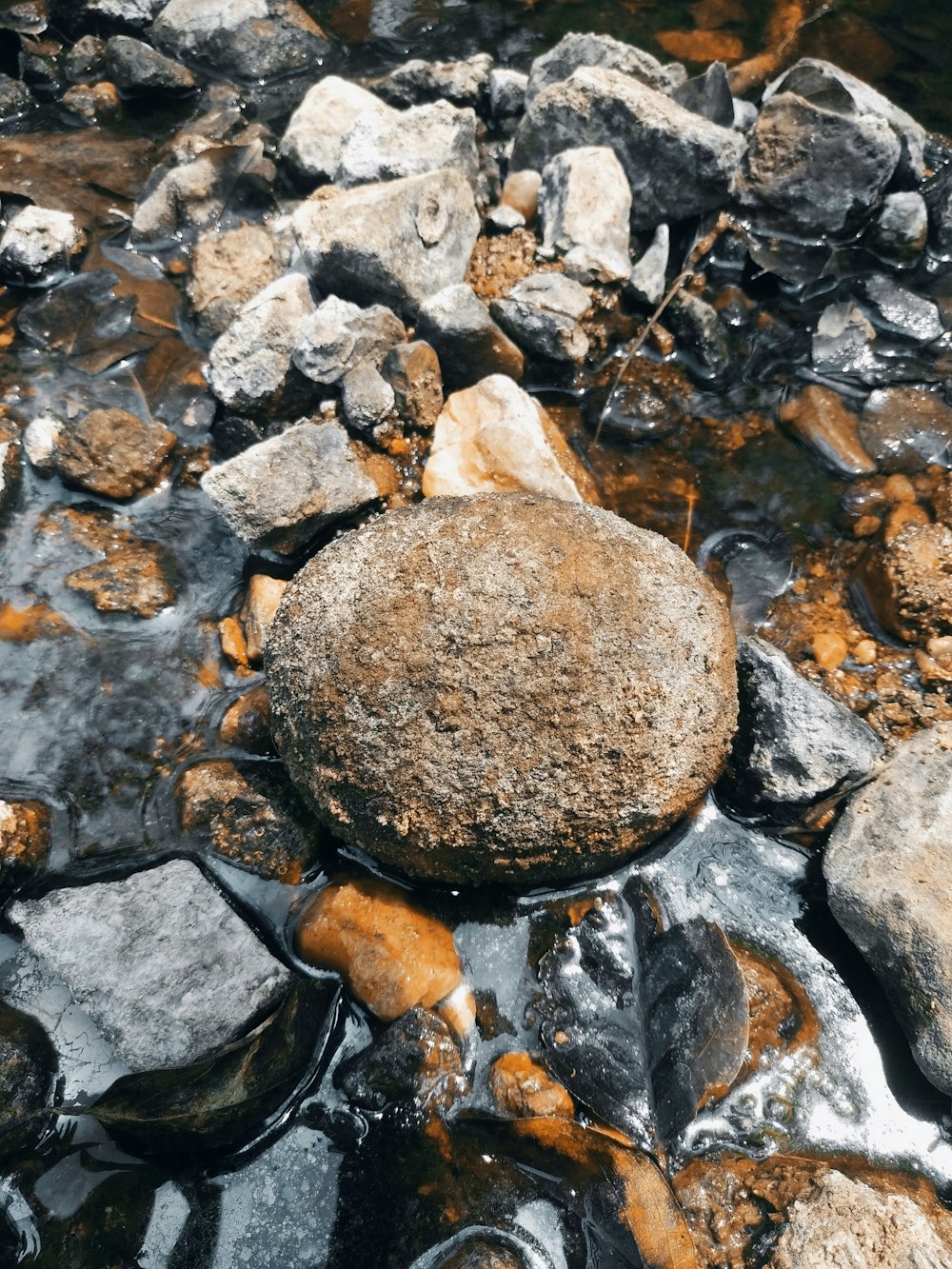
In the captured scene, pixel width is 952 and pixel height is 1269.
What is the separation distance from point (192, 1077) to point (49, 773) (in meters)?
1.30

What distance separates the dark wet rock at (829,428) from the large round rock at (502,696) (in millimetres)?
1698

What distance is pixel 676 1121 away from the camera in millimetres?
2506

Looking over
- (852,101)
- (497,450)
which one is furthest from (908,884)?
(852,101)

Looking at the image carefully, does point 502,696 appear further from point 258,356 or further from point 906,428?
point 906,428

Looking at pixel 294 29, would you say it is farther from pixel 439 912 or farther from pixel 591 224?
pixel 439 912

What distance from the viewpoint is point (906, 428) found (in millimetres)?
4070

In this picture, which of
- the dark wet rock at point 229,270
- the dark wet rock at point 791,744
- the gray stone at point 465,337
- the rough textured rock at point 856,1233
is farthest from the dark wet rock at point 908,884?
the dark wet rock at point 229,270

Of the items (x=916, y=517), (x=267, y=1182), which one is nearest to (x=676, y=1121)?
(x=267, y=1182)

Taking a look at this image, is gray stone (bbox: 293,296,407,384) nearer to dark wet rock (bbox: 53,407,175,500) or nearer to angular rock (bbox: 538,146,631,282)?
dark wet rock (bbox: 53,407,175,500)

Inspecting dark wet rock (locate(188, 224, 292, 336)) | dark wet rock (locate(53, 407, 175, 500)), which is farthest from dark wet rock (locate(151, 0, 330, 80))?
dark wet rock (locate(53, 407, 175, 500))

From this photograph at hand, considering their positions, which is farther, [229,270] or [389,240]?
[229,270]

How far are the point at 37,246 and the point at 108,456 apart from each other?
64.7 inches

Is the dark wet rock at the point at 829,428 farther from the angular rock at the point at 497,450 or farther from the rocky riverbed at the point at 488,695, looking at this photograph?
the angular rock at the point at 497,450

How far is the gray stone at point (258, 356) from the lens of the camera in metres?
3.91
